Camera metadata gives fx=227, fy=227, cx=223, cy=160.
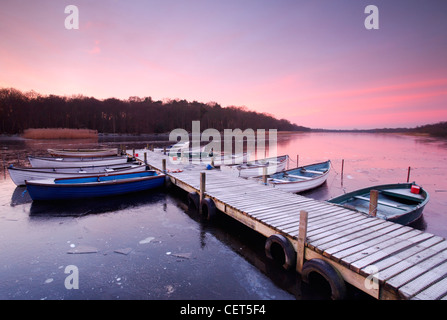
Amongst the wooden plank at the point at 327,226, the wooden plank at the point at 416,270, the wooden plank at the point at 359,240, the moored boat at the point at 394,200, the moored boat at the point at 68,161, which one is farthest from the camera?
the moored boat at the point at 68,161

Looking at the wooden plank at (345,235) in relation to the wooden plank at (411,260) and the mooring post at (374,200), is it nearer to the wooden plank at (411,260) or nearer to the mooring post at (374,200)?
the wooden plank at (411,260)

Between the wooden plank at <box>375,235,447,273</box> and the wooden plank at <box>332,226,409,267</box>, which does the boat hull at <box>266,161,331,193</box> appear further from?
the wooden plank at <box>375,235,447,273</box>

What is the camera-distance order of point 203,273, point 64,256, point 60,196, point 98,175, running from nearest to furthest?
1. point 203,273
2. point 64,256
3. point 60,196
4. point 98,175

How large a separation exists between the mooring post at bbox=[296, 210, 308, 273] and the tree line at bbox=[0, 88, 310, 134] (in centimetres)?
7512

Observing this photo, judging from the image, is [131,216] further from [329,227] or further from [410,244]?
[410,244]

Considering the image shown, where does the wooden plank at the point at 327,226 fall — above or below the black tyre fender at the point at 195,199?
above

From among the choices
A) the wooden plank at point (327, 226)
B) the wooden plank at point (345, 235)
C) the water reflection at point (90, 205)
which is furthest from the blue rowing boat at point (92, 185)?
the wooden plank at point (345, 235)

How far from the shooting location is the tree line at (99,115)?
63750mm

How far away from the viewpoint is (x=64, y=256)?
6.18 metres

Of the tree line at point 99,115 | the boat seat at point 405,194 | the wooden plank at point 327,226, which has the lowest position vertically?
the boat seat at point 405,194

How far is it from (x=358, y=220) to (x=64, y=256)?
8061mm

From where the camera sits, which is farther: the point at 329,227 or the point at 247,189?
the point at 247,189

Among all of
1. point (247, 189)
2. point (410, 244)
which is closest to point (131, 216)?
point (247, 189)

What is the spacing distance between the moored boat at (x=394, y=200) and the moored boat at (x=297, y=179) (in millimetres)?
2835
